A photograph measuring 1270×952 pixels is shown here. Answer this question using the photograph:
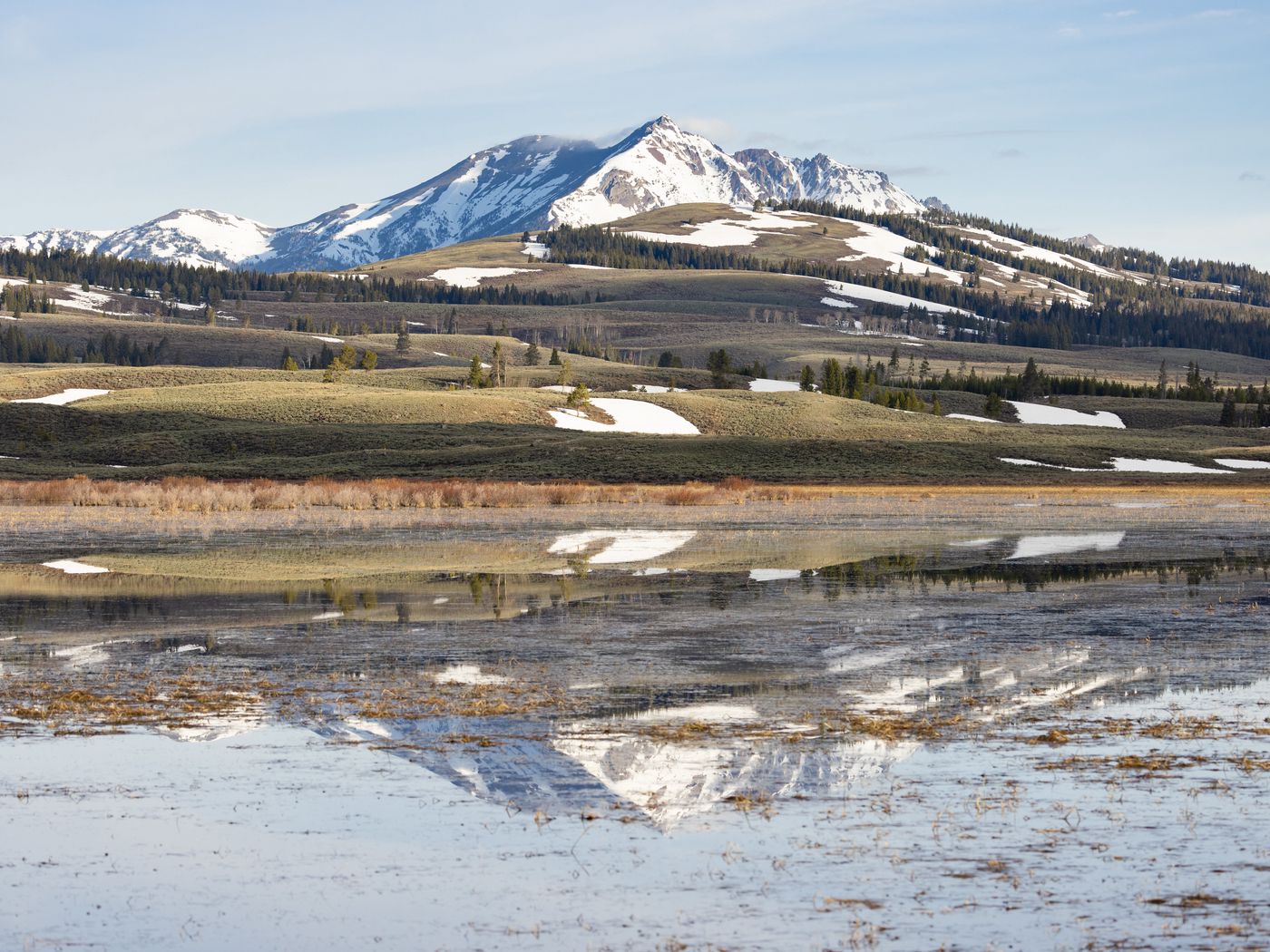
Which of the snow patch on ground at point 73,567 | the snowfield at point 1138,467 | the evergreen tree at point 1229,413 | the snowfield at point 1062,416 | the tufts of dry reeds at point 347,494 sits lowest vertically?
the tufts of dry reeds at point 347,494

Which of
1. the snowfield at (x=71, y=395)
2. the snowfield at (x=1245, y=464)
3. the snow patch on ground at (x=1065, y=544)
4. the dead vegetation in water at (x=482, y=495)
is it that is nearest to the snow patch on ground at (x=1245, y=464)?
the snowfield at (x=1245, y=464)

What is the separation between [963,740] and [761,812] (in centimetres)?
356

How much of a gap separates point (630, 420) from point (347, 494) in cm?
6856

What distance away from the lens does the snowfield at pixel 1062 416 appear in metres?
189

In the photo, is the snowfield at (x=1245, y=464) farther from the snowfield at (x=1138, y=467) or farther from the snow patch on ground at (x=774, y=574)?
the snow patch on ground at (x=774, y=574)

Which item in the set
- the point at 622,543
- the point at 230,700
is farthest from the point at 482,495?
the point at 230,700

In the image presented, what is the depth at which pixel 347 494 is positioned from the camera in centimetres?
6675

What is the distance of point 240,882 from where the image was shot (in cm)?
1006

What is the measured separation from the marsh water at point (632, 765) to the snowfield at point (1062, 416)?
165 meters

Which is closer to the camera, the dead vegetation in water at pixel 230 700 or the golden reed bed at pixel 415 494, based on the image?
the dead vegetation in water at pixel 230 700

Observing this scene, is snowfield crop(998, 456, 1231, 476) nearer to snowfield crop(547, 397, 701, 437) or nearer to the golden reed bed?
the golden reed bed

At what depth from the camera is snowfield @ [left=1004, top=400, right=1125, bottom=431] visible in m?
189

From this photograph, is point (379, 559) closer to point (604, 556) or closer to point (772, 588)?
point (604, 556)

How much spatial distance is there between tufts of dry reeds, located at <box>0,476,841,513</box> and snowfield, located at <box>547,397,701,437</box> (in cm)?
4981
